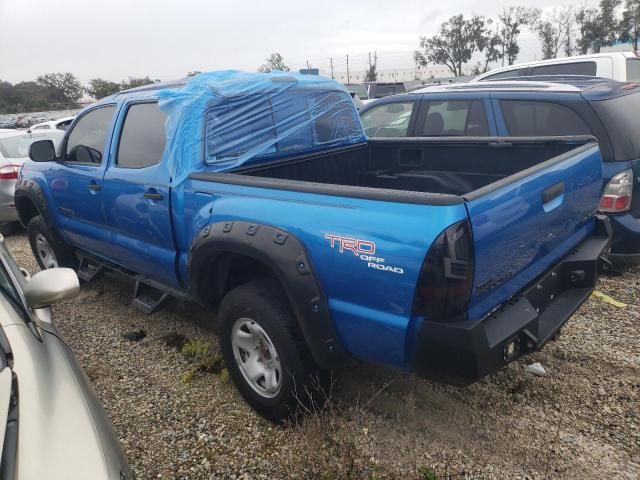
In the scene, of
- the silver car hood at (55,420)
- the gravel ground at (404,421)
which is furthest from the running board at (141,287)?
the silver car hood at (55,420)

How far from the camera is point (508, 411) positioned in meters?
2.80

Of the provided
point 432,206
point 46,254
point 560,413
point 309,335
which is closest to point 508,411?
point 560,413

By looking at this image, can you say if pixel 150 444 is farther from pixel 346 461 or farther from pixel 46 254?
pixel 46 254

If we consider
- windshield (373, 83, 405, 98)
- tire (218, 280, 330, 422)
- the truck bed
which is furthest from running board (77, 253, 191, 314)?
windshield (373, 83, 405, 98)

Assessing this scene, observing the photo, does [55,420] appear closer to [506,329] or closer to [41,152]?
[506,329]

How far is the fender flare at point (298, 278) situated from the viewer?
2291 millimetres

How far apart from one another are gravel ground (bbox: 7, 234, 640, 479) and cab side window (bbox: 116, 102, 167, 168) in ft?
4.73

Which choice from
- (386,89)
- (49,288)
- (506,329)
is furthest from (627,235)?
(386,89)

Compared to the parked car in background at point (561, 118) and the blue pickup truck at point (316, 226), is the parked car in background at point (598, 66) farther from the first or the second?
the blue pickup truck at point (316, 226)

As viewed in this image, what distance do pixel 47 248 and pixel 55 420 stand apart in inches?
169

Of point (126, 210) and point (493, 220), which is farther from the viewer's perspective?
point (126, 210)

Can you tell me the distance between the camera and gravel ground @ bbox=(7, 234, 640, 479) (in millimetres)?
2453

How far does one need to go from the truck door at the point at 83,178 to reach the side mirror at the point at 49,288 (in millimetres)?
1854

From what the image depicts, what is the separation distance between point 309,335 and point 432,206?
887 mm
